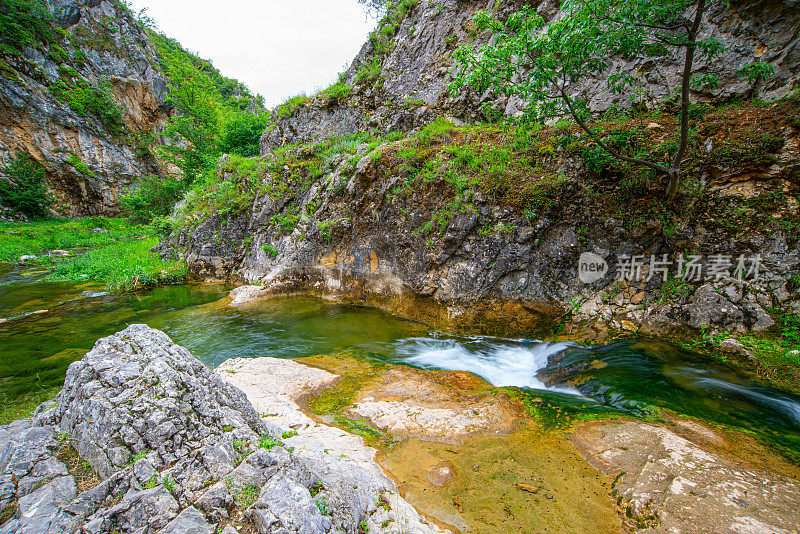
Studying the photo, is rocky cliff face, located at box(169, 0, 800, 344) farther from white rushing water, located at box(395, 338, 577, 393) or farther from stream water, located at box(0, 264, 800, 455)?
stream water, located at box(0, 264, 800, 455)

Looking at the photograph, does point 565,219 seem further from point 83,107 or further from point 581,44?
point 83,107

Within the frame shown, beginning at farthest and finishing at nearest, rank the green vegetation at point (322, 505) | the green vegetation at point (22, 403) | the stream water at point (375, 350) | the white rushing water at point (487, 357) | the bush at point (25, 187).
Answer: the bush at point (25, 187) < the white rushing water at point (487, 357) < the stream water at point (375, 350) < the green vegetation at point (22, 403) < the green vegetation at point (322, 505)

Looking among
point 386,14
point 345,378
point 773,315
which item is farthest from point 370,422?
point 386,14

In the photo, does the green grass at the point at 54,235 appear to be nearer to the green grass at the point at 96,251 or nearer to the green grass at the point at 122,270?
the green grass at the point at 96,251

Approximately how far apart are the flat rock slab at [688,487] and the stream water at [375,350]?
1.03 metres

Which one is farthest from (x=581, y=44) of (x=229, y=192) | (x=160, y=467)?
(x=229, y=192)

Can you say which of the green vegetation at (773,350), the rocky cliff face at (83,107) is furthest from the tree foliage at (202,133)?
the green vegetation at (773,350)

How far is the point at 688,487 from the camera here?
2.96m

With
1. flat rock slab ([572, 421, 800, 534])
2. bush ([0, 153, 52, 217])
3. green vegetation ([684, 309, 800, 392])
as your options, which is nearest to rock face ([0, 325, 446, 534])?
flat rock slab ([572, 421, 800, 534])

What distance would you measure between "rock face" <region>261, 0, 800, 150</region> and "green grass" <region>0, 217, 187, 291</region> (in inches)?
378

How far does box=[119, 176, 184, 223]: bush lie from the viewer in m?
24.0

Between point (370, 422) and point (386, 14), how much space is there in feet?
71.3

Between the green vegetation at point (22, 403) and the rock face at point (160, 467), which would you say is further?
A: the green vegetation at point (22, 403)

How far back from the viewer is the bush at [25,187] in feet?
71.9
